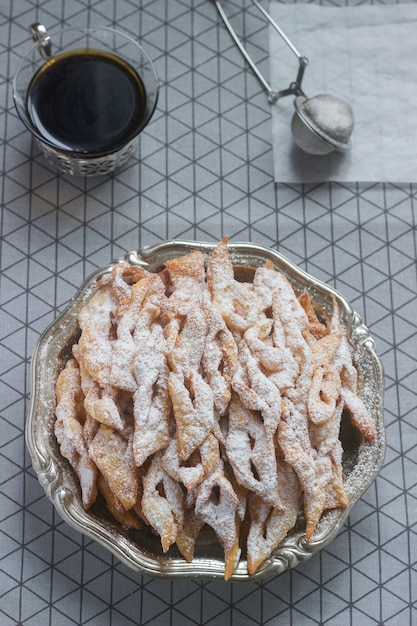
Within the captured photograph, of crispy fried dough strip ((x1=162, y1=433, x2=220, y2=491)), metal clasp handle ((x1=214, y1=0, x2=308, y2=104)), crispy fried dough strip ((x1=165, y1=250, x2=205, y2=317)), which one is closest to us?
crispy fried dough strip ((x1=162, y1=433, x2=220, y2=491))

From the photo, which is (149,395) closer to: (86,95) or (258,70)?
(86,95)

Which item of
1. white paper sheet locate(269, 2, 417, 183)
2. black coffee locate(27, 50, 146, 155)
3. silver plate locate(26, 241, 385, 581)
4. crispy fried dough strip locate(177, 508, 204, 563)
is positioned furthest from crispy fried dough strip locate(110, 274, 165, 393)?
white paper sheet locate(269, 2, 417, 183)

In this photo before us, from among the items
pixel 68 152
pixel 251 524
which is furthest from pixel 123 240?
pixel 251 524

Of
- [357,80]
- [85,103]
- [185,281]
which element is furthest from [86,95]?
[357,80]

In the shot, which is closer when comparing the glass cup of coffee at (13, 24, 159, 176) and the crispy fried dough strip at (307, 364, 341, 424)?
the crispy fried dough strip at (307, 364, 341, 424)

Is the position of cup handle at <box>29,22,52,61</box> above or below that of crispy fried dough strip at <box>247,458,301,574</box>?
above

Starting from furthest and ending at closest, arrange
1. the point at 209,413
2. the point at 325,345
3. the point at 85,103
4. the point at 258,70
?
the point at 258,70, the point at 85,103, the point at 325,345, the point at 209,413

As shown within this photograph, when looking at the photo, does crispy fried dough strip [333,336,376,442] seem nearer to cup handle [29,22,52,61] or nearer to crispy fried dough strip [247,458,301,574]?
crispy fried dough strip [247,458,301,574]
